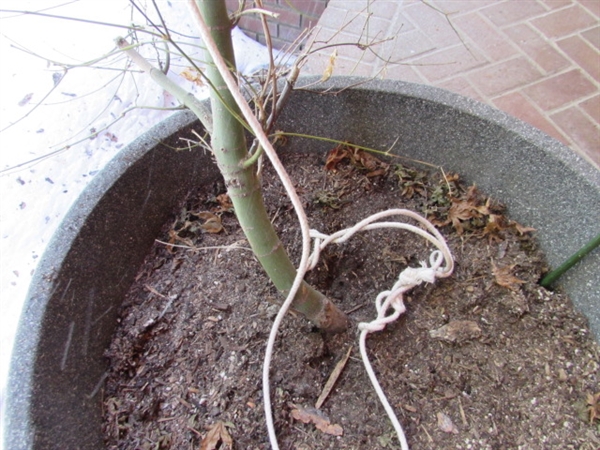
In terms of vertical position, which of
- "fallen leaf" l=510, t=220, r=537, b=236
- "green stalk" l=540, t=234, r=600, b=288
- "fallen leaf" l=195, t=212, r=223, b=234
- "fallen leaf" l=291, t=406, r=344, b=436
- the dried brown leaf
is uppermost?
"fallen leaf" l=195, t=212, r=223, b=234

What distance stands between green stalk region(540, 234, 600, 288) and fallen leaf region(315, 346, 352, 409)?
20.0 inches

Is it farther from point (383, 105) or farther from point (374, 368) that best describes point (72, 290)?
point (383, 105)

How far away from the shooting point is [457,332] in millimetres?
1029

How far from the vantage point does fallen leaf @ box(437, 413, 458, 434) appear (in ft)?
3.01

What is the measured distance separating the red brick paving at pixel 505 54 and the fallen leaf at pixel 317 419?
112 cm

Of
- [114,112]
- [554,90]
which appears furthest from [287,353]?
[554,90]

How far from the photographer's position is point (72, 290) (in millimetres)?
902

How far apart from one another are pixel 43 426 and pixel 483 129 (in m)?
1.11

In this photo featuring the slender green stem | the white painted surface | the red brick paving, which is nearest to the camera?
the slender green stem

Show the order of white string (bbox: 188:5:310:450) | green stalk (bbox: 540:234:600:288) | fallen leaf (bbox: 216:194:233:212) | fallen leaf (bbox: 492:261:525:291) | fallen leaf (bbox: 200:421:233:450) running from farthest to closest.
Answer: fallen leaf (bbox: 216:194:233:212), fallen leaf (bbox: 492:261:525:291), green stalk (bbox: 540:234:600:288), fallen leaf (bbox: 200:421:233:450), white string (bbox: 188:5:310:450)

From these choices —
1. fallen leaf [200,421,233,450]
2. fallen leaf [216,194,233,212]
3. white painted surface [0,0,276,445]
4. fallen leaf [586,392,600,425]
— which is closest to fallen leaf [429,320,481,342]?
fallen leaf [586,392,600,425]

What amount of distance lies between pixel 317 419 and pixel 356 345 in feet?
0.60

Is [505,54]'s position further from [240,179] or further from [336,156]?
[240,179]

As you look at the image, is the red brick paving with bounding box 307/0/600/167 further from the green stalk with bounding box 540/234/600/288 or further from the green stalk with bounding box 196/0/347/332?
the green stalk with bounding box 196/0/347/332
